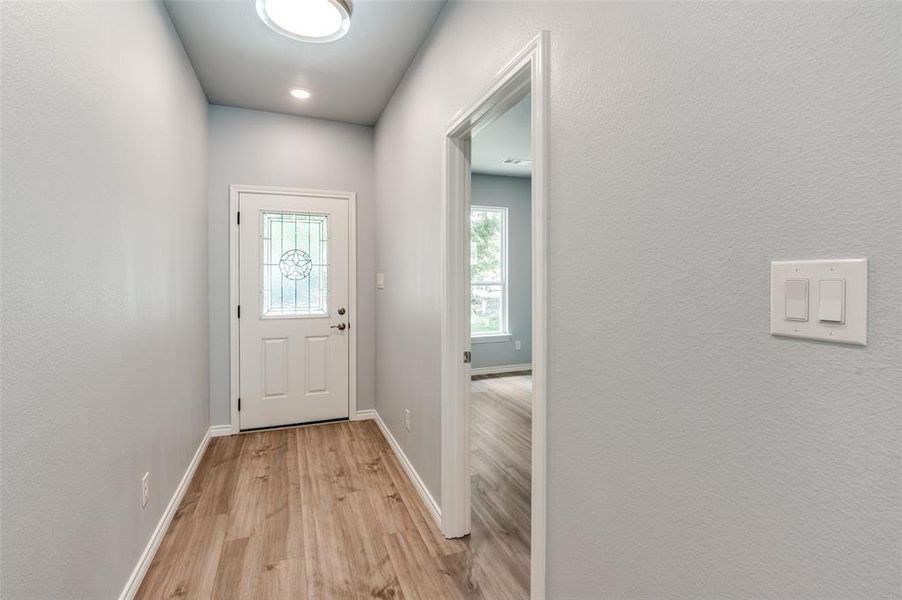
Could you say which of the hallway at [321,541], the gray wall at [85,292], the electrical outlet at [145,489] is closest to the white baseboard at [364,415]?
the hallway at [321,541]

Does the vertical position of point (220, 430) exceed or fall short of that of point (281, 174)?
it falls short

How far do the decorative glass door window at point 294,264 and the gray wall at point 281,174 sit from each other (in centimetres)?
28

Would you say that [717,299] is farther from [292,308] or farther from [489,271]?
[489,271]

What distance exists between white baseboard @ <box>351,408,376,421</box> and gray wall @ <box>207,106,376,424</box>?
0.05 metres

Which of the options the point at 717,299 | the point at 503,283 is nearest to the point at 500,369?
the point at 503,283

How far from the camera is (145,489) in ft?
6.08

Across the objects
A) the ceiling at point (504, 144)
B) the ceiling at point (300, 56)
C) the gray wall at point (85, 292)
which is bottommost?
the gray wall at point (85, 292)

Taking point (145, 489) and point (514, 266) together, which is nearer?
point (145, 489)

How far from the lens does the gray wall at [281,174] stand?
3.41 meters

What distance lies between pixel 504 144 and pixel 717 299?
3.89m

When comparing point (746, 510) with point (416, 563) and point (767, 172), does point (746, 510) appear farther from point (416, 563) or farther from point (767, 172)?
point (416, 563)

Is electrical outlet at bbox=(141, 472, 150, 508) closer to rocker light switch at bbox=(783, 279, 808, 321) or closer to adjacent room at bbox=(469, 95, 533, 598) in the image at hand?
adjacent room at bbox=(469, 95, 533, 598)

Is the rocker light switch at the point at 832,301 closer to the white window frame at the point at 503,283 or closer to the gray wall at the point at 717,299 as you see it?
the gray wall at the point at 717,299

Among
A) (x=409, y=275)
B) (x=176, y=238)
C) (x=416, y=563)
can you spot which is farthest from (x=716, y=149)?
(x=176, y=238)
